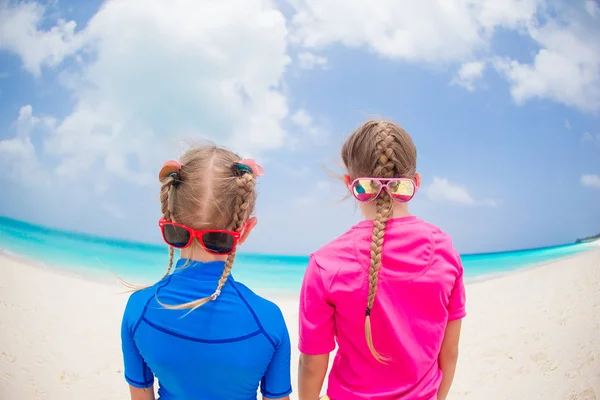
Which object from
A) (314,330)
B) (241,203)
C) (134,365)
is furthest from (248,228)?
(134,365)

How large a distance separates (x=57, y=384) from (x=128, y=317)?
10.8ft

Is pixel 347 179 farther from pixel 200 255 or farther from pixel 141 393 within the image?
pixel 141 393

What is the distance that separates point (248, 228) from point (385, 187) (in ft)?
2.00

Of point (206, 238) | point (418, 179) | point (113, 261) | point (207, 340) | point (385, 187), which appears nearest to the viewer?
point (207, 340)

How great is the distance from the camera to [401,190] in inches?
61.0

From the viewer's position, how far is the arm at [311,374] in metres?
1.59

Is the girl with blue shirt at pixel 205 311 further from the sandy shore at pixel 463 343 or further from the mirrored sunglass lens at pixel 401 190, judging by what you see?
the sandy shore at pixel 463 343

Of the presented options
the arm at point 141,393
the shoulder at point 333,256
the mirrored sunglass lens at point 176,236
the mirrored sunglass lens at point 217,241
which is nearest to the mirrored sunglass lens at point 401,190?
the shoulder at point 333,256

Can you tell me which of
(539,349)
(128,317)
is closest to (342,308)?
(128,317)

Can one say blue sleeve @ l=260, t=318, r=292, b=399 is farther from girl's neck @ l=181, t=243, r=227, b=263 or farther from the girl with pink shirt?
girl's neck @ l=181, t=243, r=227, b=263

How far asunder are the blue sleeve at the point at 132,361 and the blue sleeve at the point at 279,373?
48 centimetres

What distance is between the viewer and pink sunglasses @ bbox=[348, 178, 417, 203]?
5.01ft

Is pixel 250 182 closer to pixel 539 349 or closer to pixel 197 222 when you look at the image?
pixel 197 222

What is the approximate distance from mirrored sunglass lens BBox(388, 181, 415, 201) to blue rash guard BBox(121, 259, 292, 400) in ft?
2.23
